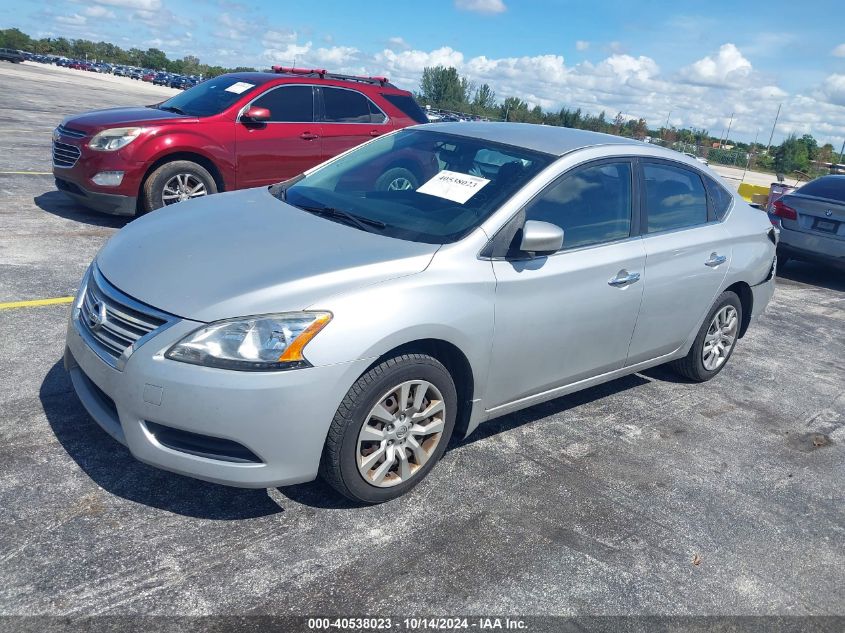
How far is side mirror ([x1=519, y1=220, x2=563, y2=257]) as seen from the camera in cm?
366

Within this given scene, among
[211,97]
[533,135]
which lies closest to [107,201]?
[211,97]

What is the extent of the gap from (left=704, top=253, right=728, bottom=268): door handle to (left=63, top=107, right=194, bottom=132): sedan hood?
582 centimetres

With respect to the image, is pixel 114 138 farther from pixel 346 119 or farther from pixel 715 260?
pixel 715 260

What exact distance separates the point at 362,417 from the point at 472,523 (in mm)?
765

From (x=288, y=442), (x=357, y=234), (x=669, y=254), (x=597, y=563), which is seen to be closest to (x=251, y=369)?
(x=288, y=442)

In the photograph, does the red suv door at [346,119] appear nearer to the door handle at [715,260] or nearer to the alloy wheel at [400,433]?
the door handle at [715,260]

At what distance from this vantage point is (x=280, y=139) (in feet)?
28.8

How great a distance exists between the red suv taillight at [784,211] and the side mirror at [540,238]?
7618 millimetres

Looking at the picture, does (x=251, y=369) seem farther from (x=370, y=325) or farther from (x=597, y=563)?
(x=597, y=563)

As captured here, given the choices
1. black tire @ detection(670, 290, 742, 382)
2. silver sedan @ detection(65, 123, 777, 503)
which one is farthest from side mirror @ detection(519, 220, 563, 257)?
black tire @ detection(670, 290, 742, 382)

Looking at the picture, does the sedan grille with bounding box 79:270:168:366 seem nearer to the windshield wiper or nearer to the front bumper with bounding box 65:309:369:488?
the front bumper with bounding box 65:309:369:488

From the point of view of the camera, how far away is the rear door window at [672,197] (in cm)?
470

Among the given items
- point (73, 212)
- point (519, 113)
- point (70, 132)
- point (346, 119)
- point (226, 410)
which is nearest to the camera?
point (226, 410)

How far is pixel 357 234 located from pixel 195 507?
1489mm
